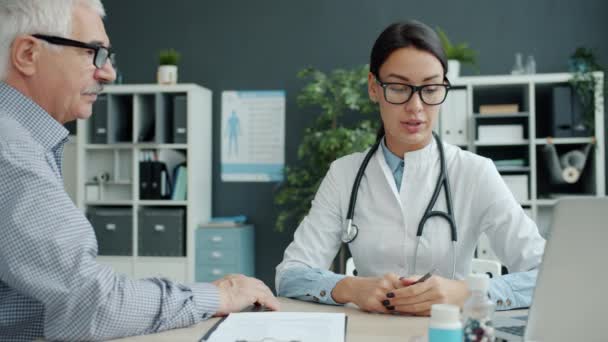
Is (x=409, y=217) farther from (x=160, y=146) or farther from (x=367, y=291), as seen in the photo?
(x=160, y=146)

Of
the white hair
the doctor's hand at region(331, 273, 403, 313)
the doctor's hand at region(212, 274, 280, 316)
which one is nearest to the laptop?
the doctor's hand at region(331, 273, 403, 313)

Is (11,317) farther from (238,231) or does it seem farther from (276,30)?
(276,30)

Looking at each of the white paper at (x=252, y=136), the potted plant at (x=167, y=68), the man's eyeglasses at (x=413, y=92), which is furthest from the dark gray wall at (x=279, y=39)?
the man's eyeglasses at (x=413, y=92)

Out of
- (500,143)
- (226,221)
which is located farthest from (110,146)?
(500,143)

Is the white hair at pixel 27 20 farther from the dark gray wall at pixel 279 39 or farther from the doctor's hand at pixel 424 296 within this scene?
the dark gray wall at pixel 279 39

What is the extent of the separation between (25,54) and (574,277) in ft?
3.77

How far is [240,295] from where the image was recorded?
4.36 ft

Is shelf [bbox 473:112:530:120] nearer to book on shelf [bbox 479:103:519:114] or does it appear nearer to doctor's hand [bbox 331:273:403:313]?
book on shelf [bbox 479:103:519:114]

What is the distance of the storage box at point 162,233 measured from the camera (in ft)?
14.0

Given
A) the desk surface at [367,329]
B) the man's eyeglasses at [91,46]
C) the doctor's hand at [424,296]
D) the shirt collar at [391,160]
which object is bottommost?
the desk surface at [367,329]

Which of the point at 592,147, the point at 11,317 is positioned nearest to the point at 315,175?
the point at 592,147

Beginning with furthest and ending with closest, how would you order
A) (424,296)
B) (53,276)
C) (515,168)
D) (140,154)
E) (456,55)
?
(140,154) → (456,55) → (515,168) → (424,296) → (53,276)

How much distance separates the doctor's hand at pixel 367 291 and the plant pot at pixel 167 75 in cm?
329

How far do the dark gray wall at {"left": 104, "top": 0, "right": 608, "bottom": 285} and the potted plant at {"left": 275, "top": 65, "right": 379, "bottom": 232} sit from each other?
37cm
